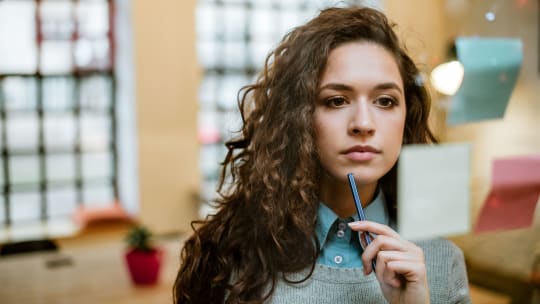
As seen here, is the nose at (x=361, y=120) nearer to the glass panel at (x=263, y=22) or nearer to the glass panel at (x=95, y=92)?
the glass panel at (x=95, y=92)

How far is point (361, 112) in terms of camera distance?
0.67 meters

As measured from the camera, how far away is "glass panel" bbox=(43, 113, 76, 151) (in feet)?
13.6

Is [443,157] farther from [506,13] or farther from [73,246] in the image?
[73,246]

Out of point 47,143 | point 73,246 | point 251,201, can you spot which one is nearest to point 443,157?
point 251,201

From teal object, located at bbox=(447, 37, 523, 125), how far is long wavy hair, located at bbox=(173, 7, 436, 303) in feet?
0.24

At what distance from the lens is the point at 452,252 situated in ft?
2.43

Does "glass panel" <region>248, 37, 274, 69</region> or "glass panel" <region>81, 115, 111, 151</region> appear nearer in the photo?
"glass panel" <region>81, 115, 111, 151</region>

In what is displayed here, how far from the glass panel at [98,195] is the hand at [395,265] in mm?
3722

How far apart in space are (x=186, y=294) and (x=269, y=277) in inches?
6.1

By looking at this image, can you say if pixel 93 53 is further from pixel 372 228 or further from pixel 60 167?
pixel 372 228

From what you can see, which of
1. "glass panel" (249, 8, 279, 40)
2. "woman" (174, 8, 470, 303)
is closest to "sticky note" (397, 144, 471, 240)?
"woman" (174, 8, 470, 303)

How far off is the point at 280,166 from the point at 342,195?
77 millimetres

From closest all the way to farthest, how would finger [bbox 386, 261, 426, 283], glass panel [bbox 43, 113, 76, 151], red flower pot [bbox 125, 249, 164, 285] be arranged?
finger [bbox 386, 261, 426, 283] → red flower pot [bbox 125, 249, 164, 285] → glass panel [bbox 43, 113, 76, 151]

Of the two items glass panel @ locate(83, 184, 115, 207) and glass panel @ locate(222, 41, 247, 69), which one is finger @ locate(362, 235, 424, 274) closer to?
glass panel @ locate(83, 184, 115, 207)
